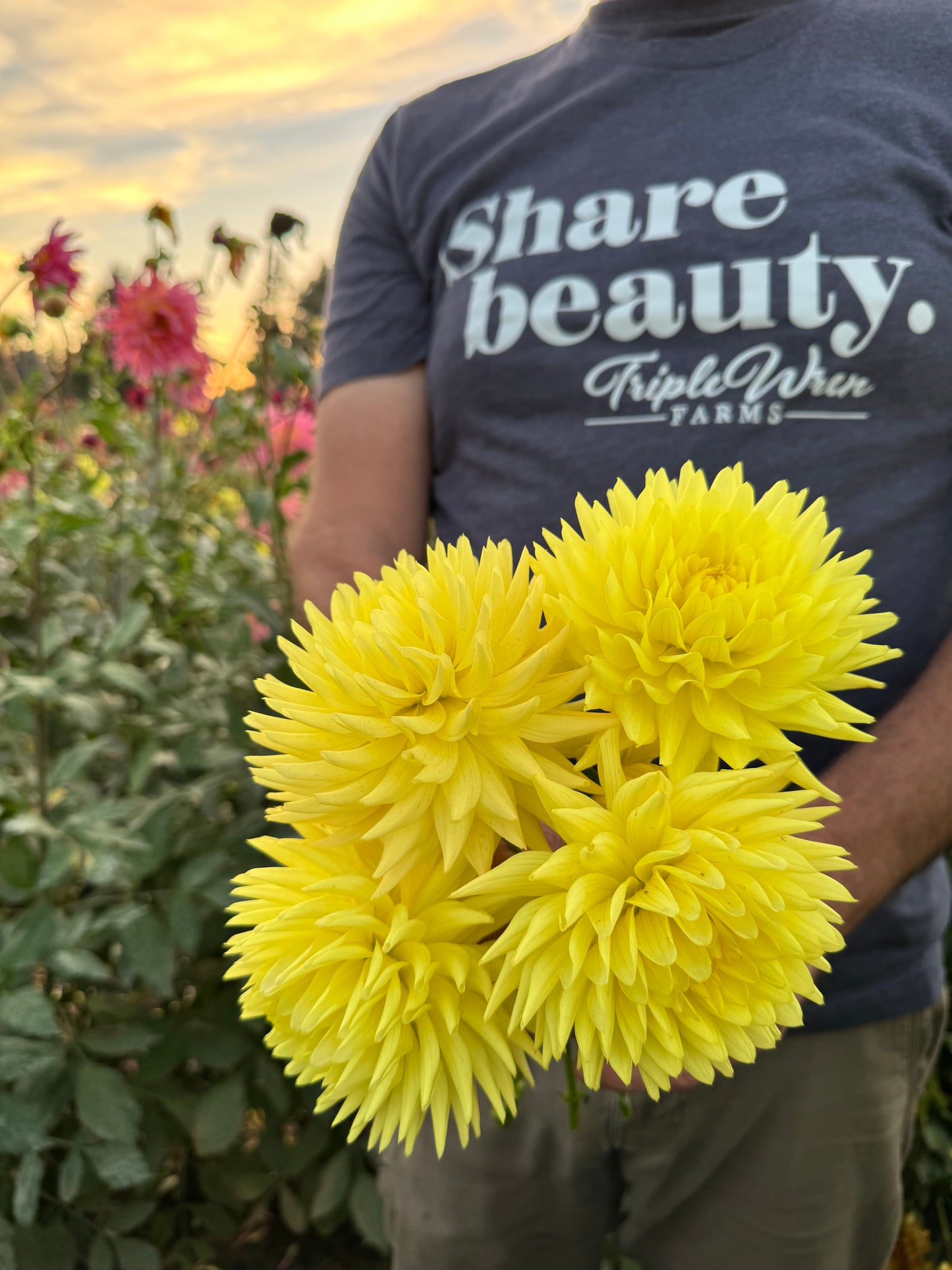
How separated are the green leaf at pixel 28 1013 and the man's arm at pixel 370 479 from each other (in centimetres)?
54

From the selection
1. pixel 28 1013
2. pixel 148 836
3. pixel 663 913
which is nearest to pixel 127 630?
pixel 148 836

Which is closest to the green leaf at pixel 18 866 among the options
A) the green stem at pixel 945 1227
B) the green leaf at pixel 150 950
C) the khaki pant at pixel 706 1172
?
the green leaf at pixel 150 950

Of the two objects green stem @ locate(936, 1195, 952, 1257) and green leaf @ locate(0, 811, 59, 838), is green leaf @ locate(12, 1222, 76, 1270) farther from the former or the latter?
green stem @ locate(936, 1195, 952, 1257)

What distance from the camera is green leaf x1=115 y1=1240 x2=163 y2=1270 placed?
4.53 feet

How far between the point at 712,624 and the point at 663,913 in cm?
13

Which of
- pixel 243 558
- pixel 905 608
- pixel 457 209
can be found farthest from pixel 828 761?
pixel 243 558

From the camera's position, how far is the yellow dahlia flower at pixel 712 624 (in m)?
0.42

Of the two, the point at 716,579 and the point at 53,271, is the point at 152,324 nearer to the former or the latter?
the point at 53,271

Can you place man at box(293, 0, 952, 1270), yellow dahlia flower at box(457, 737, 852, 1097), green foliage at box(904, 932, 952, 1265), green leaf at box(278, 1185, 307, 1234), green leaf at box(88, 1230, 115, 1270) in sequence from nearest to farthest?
yellow dahlia flower at box(457, 737, 852, 1097) → man at box(293, 0, 952, 1270) → green leaf at box(88, 1230, 115, 1270) → green leaf at box(278, 1185, 307, 1234) → green foliage at box(904, 932, 952, 1265)

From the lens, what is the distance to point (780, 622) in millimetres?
411

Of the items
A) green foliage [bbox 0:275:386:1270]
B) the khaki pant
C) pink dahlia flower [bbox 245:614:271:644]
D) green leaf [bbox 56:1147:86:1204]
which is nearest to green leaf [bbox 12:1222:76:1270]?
green foliage [bbox 0:275:386:1270]

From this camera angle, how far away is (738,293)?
3.07 ft

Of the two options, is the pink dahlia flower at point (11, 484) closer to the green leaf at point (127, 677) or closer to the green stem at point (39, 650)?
the green stem at point (39, 650)

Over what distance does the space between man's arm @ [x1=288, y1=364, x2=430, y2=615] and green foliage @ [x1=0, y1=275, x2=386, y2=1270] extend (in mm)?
156
